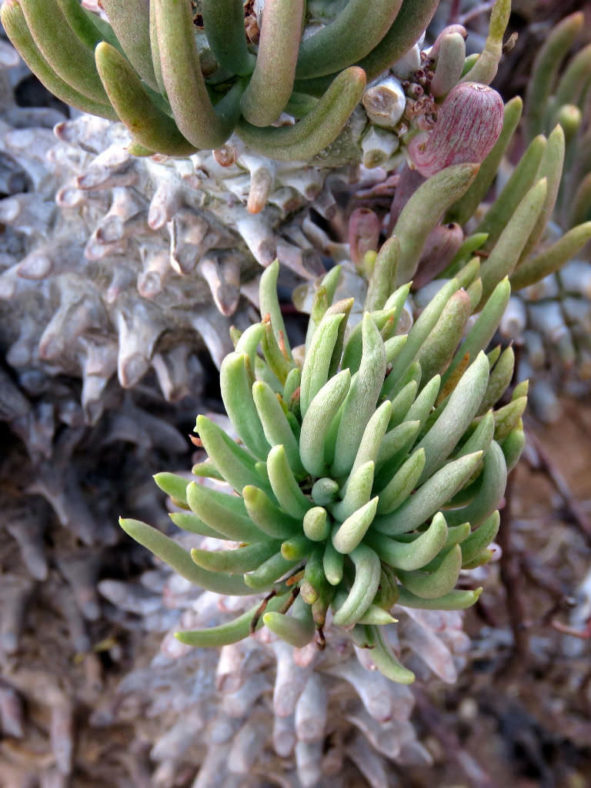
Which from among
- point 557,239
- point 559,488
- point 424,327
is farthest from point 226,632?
point 559,488

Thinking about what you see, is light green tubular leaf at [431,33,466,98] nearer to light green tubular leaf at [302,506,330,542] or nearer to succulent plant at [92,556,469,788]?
light green tubular leaf at [302,506,330,542]

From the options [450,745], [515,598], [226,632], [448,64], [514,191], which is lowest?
[450,745]

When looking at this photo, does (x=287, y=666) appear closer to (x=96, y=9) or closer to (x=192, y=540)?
(x=192, y=540)

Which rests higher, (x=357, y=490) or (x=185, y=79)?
(x=185, y=79)

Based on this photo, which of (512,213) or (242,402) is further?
(512,213)

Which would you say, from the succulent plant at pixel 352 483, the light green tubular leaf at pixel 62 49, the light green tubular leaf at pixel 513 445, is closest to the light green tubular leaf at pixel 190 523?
the succulent plant at pixel 352 483

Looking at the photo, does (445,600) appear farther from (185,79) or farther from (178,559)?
(185,79)
